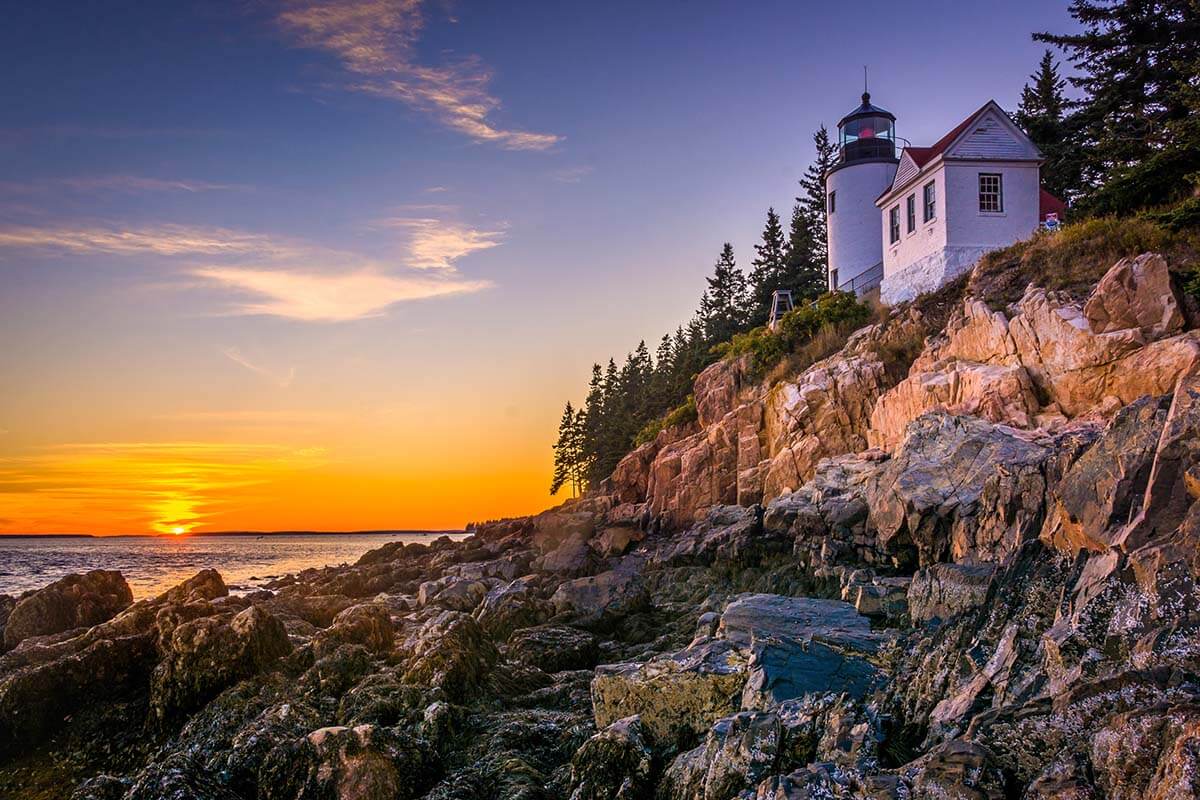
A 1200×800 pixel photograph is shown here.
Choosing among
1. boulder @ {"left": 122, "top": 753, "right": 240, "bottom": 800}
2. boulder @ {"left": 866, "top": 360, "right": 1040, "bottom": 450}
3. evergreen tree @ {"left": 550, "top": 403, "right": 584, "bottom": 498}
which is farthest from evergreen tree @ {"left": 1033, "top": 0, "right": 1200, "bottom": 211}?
evergreen tree @ {"left": 550, "top": 403, "right": 584, "bottom": 498}

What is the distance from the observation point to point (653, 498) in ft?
124

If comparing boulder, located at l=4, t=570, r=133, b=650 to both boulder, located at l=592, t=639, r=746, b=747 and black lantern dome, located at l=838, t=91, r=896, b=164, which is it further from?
black lantern dome, located at l=838, t=91, r=896, b=164

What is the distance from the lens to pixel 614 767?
7.80 m

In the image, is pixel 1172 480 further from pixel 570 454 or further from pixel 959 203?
pixel 570 454

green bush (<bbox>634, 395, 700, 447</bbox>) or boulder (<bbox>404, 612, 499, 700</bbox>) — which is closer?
boulder (<bbox>404, 612, 499, 700</bbox>)

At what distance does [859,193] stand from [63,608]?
119ft

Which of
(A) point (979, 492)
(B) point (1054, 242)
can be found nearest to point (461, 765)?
(A) point (979, 492)

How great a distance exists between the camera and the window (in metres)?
29.7

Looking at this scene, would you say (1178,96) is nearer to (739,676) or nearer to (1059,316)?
(1059,316)

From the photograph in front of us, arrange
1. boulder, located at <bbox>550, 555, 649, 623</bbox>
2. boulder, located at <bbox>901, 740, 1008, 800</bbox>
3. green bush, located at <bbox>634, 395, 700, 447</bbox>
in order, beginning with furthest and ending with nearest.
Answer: green bush, located at <bbox>634, 395, 700, 447</bbox> < boulder, located at <bbox>550, 555, 649, 623</bbox> < boulder, located at <bbox>901, 740, 1008, 800</bbox>

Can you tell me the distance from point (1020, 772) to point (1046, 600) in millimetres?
3430

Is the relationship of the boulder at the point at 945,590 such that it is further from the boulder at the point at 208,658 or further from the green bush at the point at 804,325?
the green bush at the point at 804,325

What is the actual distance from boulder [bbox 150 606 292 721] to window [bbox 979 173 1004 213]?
92.5 ft

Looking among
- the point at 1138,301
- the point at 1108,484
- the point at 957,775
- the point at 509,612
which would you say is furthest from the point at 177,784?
the point at 1138,301
